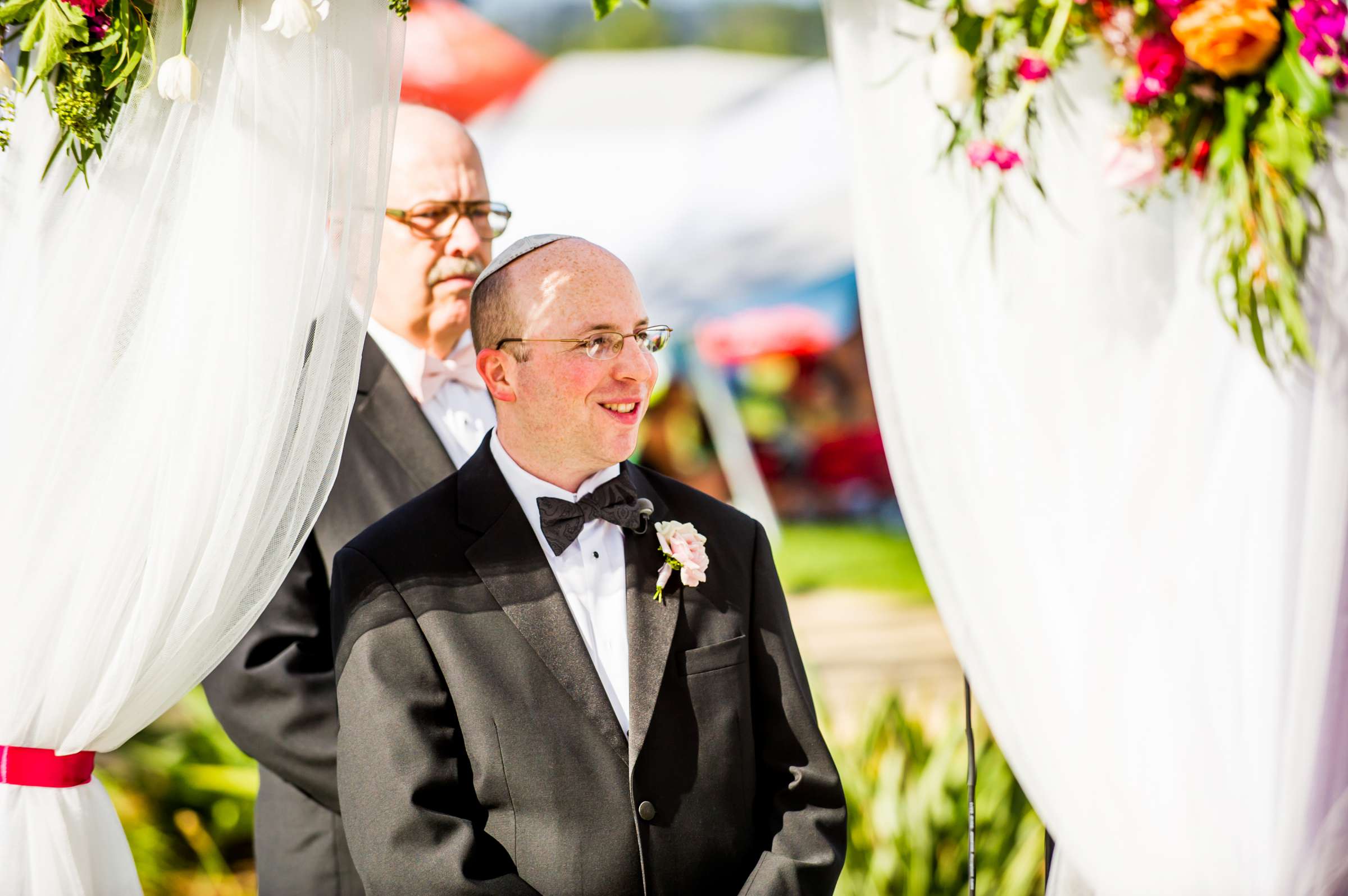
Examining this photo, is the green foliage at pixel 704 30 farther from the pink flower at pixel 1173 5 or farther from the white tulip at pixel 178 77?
the pink flower at pixel 1173 5

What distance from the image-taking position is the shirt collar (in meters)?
2.39

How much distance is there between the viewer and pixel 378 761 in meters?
2.09

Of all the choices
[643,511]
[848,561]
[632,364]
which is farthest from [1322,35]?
[848,561]

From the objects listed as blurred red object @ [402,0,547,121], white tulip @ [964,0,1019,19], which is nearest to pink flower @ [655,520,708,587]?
white tulip @ [964,0,1019,19]

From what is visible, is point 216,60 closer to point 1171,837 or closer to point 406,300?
point 406,300

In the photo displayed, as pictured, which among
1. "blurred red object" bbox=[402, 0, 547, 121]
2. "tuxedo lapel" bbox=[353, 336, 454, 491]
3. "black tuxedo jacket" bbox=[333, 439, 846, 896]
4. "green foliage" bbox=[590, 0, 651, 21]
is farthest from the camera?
"blurred red object" bbox=[402, 0, 547, 121]

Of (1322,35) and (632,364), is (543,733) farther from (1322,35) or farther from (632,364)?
(1322,35)

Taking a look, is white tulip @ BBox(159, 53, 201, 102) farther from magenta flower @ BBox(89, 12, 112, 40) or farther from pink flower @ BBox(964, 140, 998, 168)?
pink flower @ BBox(964, 140, 998, 168)

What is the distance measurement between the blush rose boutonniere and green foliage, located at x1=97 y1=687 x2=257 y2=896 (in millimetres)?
3581

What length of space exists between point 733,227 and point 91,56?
14.8ft

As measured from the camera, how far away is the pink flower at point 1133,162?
171cm

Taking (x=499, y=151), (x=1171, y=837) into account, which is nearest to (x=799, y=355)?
(x=499, y=151)

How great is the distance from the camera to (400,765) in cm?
207

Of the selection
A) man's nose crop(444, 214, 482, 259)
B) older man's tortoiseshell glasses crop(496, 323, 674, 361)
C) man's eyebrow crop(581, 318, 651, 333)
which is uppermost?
man's nose crop(444, 214, 482, 259)
